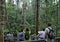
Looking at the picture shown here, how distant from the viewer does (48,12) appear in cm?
2242

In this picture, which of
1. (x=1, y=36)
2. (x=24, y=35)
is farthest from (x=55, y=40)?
(x=1, y=36)

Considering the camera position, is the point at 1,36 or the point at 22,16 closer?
the point at 1,36

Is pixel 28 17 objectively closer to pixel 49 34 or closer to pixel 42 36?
pixel 42 36

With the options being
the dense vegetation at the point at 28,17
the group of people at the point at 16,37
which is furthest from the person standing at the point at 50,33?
the dense vegetation at the point at 28,17

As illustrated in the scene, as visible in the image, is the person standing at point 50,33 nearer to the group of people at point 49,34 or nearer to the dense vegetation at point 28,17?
the group of people at point 49,34

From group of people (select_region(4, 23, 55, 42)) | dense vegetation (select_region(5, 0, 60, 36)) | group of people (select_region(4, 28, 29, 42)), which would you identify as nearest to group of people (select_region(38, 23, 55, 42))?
group of people (select_region(4, 23, 55, 42))

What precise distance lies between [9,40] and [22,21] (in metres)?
17.1

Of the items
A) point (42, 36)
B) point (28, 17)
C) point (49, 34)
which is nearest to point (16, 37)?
point (42, 36)

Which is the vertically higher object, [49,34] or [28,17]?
[49,34]

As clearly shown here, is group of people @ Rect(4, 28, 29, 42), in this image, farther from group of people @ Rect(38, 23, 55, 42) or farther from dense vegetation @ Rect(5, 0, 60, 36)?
dense vegetation @ Rect(5, 0, 60, 36)

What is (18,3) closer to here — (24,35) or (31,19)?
(31,19)

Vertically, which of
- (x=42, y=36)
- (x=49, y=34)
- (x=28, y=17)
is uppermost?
(x=49, y=34)

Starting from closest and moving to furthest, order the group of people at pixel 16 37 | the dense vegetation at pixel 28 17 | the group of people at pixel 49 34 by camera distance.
→ 1. the group of people at pixel 49 34
2. the group of people at pixel 16 37
3. the dense vegetation at pixel 28 17

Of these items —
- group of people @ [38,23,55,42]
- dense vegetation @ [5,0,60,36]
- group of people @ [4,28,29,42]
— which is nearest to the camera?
group of people @ [38,23,55,42]
